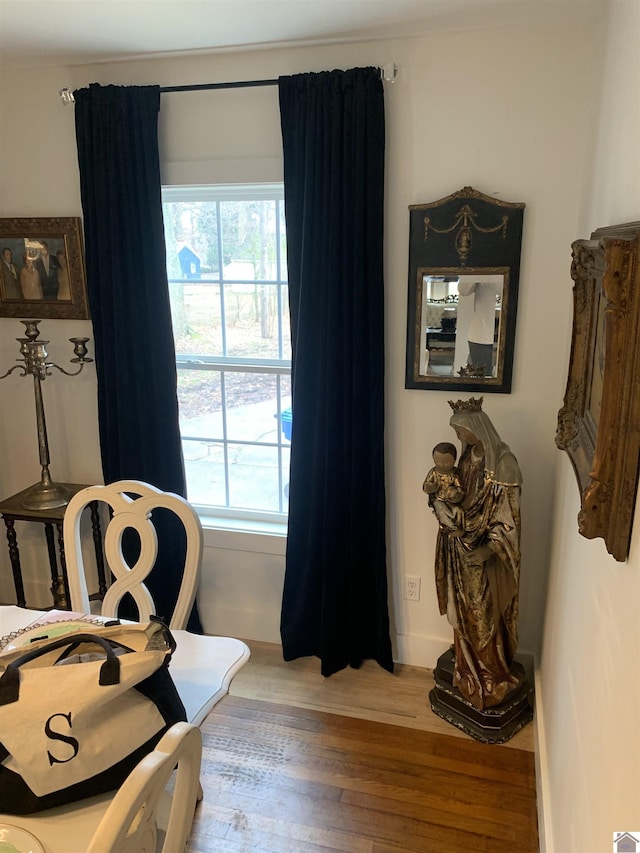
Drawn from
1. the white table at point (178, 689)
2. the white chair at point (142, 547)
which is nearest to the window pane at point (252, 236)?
the white chair at point (142, 547)

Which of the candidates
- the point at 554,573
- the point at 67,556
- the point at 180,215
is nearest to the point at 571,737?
the point at 554,573

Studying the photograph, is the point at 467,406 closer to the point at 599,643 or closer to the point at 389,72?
the point at 599,643

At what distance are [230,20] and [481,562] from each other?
1.96m

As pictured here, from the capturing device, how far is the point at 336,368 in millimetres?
2273

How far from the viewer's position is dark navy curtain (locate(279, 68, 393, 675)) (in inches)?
83.3

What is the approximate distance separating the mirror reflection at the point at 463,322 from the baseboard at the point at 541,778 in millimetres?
1192

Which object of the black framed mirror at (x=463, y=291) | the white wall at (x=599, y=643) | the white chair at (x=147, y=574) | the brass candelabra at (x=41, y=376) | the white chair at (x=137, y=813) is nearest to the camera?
the white chair at (x=137, y=813)

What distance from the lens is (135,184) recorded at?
2.34 metres

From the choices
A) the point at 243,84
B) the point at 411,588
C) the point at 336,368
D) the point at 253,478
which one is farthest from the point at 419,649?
the point at 243,84

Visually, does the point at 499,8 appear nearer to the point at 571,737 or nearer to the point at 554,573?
the point at 554,573

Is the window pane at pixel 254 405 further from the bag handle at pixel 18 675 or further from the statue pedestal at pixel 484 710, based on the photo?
the bag handle at pixel 18 675

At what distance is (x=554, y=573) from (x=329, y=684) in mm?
1031

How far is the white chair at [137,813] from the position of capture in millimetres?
801

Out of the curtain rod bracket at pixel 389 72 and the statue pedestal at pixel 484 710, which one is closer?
the curtain rod bracket at pixel 389 72
